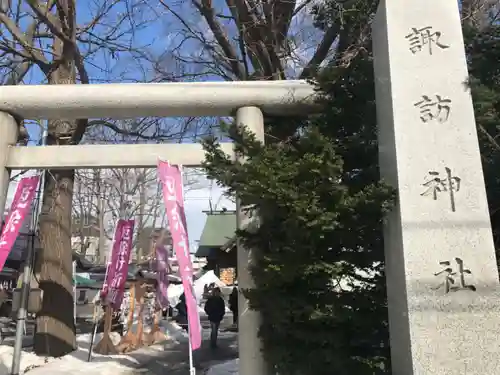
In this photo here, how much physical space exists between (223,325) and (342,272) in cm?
1776

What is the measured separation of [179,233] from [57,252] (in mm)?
5828

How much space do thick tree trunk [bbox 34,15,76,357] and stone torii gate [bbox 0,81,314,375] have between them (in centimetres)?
481

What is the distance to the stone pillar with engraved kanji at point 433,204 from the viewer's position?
12.4 feet

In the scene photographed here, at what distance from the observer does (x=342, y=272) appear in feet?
15.1

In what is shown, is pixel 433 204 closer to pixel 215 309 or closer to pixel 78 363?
pixel 78 363

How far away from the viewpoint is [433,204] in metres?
4.03

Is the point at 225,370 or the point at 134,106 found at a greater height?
the point at 134,106

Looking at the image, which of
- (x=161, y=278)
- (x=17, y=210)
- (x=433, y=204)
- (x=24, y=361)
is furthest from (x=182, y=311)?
(x=433, y=204)

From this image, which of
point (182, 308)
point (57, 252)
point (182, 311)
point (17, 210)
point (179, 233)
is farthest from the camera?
point (182, 311)

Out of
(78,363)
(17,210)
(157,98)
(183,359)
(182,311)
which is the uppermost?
(157,98)

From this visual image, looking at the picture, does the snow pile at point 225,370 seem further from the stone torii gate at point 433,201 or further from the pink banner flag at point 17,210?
the stone torii gate at point 433,201

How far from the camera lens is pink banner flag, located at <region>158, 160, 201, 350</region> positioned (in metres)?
5.88

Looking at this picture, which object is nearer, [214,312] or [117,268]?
[117,268]

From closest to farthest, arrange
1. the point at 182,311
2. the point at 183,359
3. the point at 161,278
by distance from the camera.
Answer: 1. the point at 183,359
2. the point at 161,278
3. the point at 182,311
